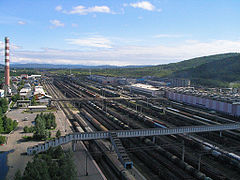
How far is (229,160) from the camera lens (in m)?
17.8

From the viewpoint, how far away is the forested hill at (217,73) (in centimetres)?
7088

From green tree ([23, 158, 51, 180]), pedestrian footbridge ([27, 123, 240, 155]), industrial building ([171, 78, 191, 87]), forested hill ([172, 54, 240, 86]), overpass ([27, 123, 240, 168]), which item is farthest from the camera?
forested hill ([172, 54, 240, 86])

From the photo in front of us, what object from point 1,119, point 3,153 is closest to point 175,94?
point 1,119

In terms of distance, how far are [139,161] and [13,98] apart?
30594 mm

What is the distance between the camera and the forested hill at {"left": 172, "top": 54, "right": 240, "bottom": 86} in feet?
233

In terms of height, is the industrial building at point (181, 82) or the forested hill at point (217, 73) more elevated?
the forested hill at point (217, 73)

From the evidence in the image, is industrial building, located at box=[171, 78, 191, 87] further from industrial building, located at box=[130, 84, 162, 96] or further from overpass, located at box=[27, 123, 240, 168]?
overpass, located at box=[27, 123, 240, 168]

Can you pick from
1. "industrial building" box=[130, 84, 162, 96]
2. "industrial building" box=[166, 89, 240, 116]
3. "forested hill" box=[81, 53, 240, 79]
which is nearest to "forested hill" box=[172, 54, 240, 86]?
"forested hill" box=[81, 53, 240, 79]

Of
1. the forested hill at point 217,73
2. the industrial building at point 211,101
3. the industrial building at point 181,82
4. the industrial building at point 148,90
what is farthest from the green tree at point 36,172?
the forested hill at point 217,73

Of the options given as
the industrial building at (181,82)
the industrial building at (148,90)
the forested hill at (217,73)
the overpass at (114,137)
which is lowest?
the overpass at (114,137)

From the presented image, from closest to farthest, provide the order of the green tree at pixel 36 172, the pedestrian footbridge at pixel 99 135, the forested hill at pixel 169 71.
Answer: the green tree at pixel 36 172, the pedestrian footbridge at pixel 99 135, the forested hill at pixel 169 71

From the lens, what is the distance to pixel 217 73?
261 feet

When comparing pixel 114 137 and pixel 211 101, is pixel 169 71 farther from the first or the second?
pixel 114 137

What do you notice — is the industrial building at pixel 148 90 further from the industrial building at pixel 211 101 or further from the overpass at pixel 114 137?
the overpass at pixel 114 137
